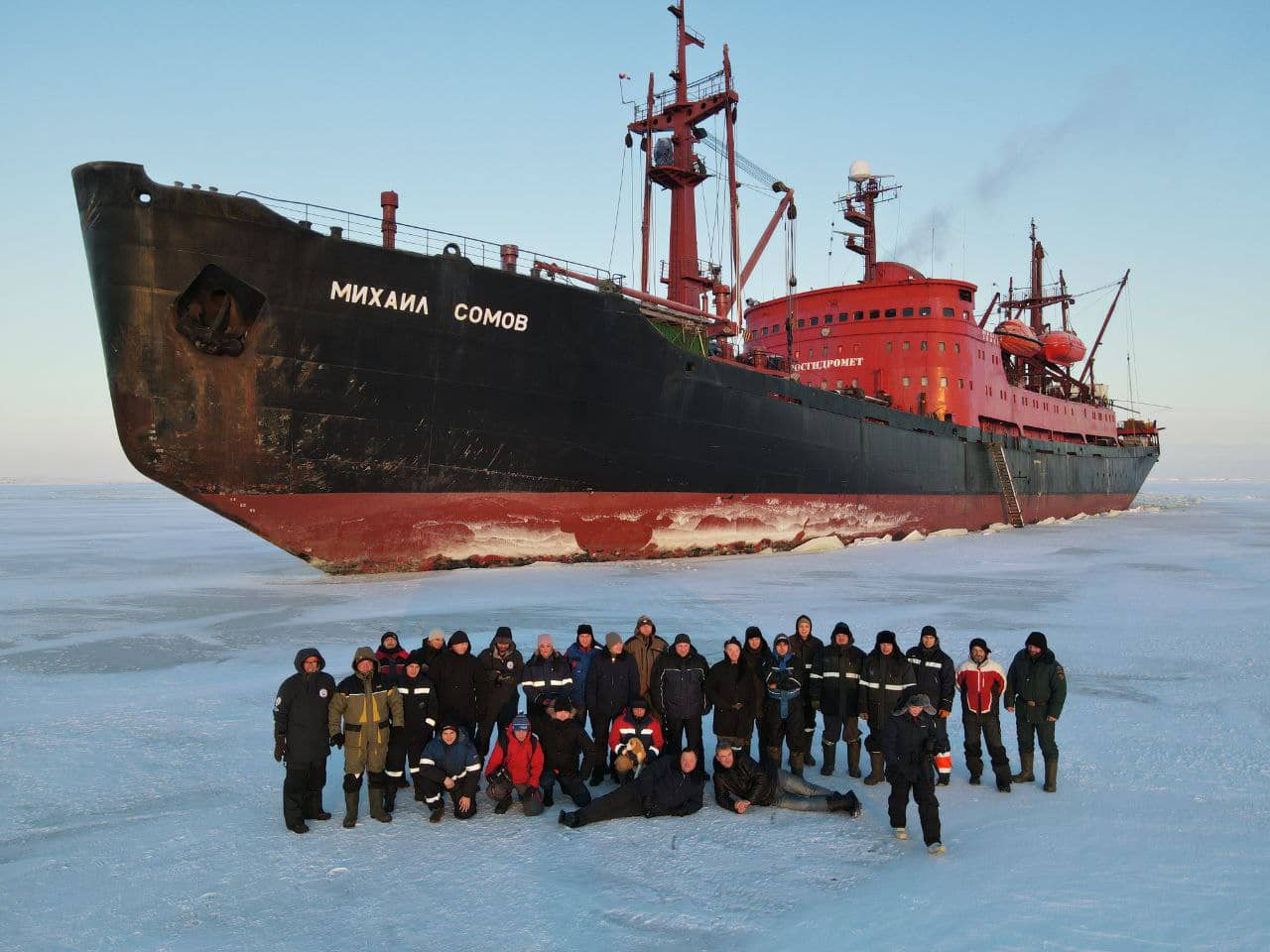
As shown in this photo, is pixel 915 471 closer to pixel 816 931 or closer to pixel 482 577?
pixel 482 577

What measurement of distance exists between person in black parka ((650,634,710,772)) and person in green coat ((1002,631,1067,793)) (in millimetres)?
2147

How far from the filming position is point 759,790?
17.2 feet

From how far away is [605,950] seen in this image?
3.59 meters

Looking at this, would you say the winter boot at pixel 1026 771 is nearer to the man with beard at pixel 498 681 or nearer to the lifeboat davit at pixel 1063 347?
the man with beard at pixel 498 681

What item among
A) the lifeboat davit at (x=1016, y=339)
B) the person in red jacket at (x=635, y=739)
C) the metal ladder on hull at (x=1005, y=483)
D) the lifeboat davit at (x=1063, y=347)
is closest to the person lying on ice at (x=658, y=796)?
the person in red jacket at (x=635, y=739)

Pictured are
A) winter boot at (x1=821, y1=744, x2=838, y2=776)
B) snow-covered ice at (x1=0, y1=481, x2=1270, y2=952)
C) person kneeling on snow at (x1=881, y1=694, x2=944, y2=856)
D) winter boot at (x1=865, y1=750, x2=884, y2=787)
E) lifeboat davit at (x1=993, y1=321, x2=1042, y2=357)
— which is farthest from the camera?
lifeboat davit at (x1=993, y1=321, x2=1042, y2=357)

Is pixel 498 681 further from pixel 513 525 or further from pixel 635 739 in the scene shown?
pixel 513 525

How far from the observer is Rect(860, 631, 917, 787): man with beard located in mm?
5480

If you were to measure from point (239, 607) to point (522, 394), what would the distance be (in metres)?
6.03

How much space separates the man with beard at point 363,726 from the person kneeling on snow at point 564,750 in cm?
101

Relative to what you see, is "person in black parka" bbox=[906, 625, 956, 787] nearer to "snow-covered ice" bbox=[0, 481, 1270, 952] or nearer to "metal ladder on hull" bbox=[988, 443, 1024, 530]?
"snow-covered ice" bbox=[0, 481, 1270, 952]

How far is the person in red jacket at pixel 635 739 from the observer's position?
5.55 meters

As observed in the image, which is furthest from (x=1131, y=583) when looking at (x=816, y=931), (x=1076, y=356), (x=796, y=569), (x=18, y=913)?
(x=1076, y=356)

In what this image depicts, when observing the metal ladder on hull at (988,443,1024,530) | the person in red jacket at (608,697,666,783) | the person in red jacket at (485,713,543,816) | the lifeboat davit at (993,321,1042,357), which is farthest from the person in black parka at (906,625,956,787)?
the lifeboat davit at (993,321,1042,357)
